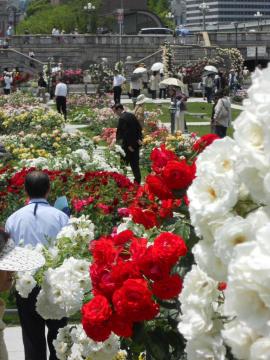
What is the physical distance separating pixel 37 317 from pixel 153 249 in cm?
306

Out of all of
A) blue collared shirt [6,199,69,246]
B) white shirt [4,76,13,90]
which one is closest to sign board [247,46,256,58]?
white shirt [4,76,13,90]

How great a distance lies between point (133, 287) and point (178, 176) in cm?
65

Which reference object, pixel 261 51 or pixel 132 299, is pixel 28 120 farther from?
→ pixel 261 51

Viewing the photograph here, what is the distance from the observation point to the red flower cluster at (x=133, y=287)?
3713 mm

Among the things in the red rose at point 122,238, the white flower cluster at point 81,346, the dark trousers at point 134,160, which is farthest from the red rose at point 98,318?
the dark trousers at point 134,160

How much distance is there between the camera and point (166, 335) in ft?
14.0

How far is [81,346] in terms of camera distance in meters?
4.84

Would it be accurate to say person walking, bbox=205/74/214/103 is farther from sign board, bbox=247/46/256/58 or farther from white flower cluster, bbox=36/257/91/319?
white flower cluster, bbox=36/257/91/319

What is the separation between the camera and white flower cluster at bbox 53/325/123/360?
4.62 metres

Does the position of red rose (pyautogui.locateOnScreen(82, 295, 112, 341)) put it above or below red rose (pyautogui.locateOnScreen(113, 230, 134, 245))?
below

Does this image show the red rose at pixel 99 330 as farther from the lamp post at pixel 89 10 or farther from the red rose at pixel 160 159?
the lamp post at pixel 89 10

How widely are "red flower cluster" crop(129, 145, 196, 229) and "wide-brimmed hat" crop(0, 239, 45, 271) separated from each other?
61 cm

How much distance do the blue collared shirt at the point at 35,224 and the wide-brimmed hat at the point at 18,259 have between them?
1594mm

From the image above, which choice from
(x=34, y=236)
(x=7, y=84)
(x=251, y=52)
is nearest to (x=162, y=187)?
(x=34, y=236)
